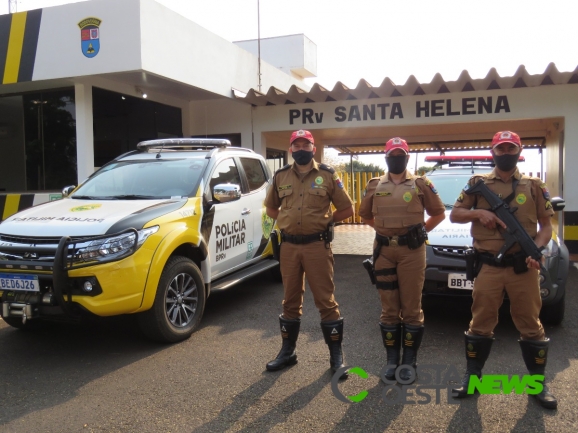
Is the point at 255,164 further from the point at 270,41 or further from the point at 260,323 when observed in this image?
the point at 270,41

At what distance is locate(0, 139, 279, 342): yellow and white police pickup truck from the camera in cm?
405

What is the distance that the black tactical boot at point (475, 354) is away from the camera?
3512mm

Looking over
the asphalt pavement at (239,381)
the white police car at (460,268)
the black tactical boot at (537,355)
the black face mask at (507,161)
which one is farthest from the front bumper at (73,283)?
the black tactical boot at (537,355)

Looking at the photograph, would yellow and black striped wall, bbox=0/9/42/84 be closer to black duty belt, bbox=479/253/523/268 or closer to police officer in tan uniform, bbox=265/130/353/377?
police officer in tan uniform, bbox=265/130/353/377

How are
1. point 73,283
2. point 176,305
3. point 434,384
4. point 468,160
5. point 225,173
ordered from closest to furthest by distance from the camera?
point 434,384 < point 73,283 < point 176,305 < point 225,173 < point 468,160

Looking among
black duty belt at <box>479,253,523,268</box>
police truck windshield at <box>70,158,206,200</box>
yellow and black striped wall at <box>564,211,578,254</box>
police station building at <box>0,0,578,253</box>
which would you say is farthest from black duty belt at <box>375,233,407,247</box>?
yellow and black striped wall at <box>564,211,578,254</box>

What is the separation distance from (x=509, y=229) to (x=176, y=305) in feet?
9.60

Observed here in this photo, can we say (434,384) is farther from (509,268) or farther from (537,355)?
(509,268)

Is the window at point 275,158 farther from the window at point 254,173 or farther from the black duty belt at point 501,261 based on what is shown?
the black duty belt at point 501,261

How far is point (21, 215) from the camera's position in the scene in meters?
4.70

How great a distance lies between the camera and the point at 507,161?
3482 mm

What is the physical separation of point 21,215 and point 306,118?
6471 millimetres

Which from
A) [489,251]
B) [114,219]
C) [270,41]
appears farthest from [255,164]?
[270,41]

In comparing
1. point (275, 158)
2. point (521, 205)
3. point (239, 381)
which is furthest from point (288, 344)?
point (275, 158)
